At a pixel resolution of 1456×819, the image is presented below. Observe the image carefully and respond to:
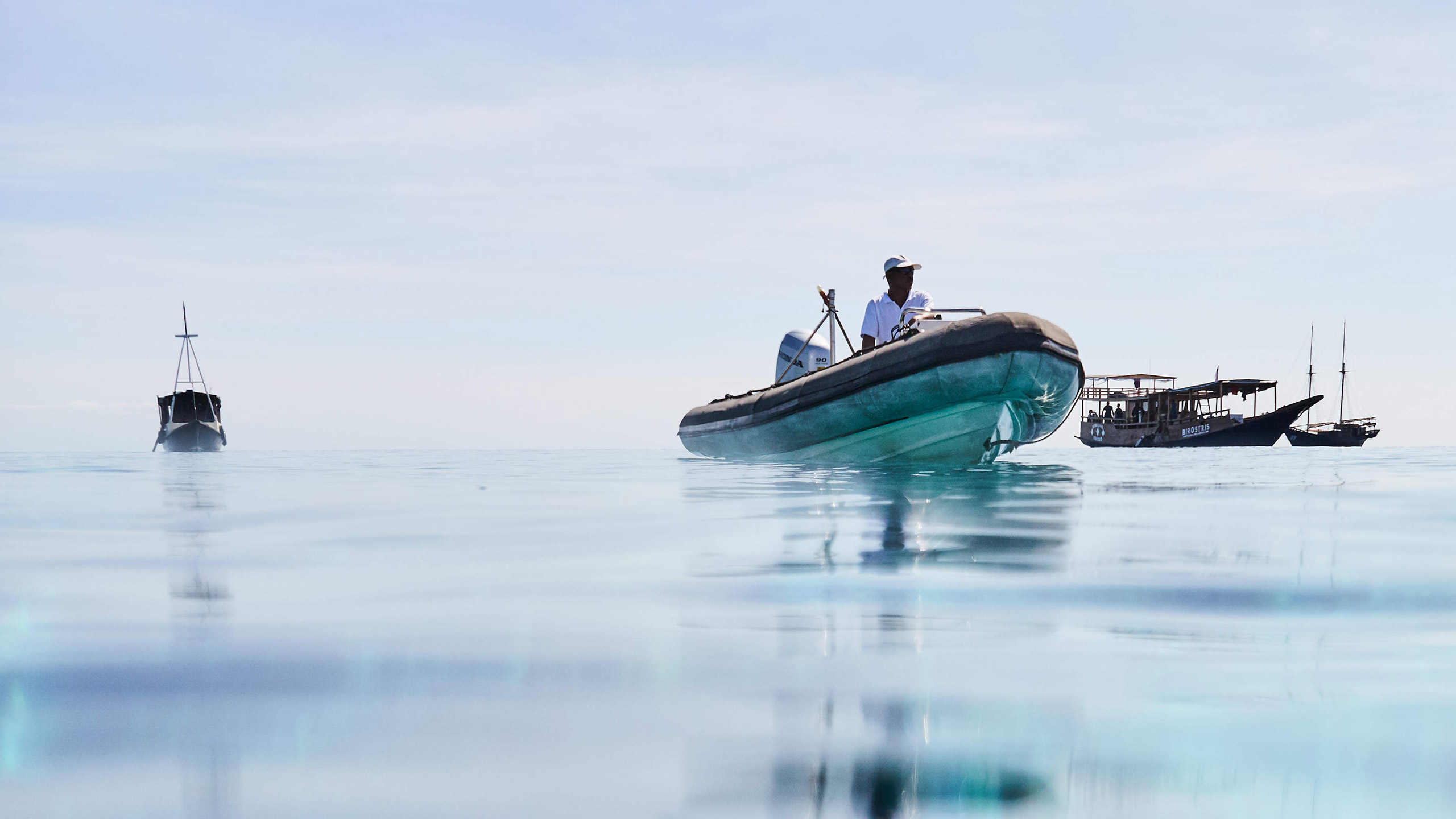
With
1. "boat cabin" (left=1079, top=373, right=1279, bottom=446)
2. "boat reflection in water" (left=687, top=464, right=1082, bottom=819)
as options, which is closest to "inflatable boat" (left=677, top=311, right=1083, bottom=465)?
"boat reflection in water" (left=687, top=464, right=1082, bottom=819)

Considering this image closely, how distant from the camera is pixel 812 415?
12.8 m

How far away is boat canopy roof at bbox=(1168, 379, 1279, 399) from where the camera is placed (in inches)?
1892

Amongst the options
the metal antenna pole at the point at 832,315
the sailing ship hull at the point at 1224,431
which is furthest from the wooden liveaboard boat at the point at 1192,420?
the metal antenna pole at the point at 832,315

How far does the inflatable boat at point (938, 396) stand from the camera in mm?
11398

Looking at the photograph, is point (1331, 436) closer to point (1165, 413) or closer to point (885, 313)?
point (1165, 413)

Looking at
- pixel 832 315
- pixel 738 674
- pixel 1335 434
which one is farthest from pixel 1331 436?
pixel 738 674

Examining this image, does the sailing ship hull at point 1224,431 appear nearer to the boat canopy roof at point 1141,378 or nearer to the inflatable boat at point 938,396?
the boat canopy roof at point 1141,378

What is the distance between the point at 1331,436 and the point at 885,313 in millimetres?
57541

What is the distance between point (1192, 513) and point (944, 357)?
5.49 m

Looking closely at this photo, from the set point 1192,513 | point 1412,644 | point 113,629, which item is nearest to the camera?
point 1412,644

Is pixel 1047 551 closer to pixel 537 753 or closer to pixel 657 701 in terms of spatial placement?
pixel 657 701

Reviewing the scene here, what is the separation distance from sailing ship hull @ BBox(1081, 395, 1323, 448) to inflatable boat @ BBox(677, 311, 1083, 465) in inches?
1648

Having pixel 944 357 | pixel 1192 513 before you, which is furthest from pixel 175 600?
pixel 944 357

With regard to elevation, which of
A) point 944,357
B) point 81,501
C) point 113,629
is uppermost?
point 944,357
